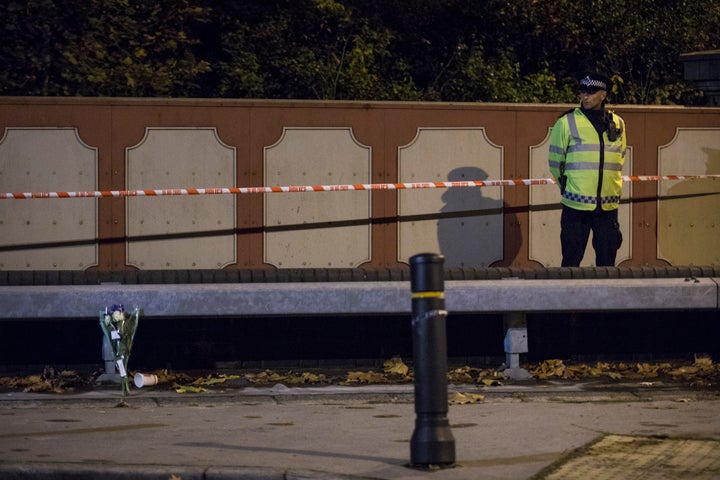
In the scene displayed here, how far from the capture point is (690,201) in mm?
15523

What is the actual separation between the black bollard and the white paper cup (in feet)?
11.5

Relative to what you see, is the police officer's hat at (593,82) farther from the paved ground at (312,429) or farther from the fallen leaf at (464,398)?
the fallen leaf at (464,398)

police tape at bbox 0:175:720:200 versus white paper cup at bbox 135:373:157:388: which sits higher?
police tape at bbox 0:175:720:200

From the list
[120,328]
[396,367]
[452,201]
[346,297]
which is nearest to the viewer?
[120,328]

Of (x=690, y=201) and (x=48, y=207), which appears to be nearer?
(x=48, y=207)

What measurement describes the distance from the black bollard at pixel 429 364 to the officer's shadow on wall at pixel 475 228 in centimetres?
768

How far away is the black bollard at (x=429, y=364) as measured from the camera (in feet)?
23.6

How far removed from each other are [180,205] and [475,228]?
2.79 meters

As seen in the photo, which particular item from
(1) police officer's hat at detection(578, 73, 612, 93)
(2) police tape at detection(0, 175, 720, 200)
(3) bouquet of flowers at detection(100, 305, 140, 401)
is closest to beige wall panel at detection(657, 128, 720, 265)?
(2) police tape at detection(0, 175, 720, 200)

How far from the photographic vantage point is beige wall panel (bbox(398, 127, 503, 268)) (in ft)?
48.8

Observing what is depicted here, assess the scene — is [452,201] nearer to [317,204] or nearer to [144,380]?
[317,204]

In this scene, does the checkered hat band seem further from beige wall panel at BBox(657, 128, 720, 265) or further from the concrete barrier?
beige wall panel at BBox(657, 128, 720, 265)

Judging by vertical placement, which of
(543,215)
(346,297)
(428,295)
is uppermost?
(543,215)

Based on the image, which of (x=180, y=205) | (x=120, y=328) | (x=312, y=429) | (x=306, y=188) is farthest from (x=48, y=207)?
(x=312, y=429)
